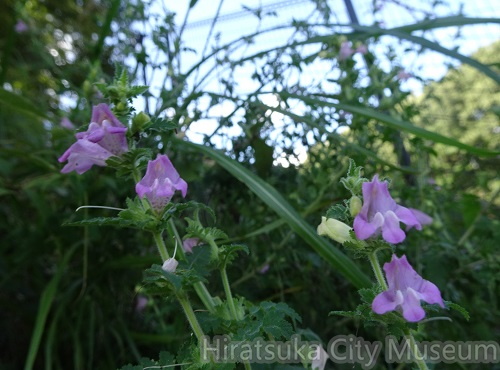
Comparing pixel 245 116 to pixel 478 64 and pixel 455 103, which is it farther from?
pixel 455 103

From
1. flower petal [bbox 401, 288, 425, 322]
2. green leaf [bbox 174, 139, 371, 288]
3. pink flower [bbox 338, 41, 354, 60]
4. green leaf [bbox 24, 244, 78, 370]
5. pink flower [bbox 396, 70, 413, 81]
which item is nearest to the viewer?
flower petal [bbox 401, 288, 425, 322]

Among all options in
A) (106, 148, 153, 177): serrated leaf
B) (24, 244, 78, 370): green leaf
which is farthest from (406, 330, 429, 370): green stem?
(24, 244, 78, 370): green leaf

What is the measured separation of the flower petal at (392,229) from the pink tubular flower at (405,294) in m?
0.03

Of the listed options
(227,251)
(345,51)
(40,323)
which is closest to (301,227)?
(227,251)

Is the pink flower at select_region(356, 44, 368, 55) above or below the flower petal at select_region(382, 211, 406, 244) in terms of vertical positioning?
above

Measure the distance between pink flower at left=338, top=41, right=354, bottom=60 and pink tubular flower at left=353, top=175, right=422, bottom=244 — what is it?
0.65m

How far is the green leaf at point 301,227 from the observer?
0.58 m

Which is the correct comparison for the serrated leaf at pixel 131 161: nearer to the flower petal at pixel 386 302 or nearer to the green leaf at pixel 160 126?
the green leaf at pixel 160 126

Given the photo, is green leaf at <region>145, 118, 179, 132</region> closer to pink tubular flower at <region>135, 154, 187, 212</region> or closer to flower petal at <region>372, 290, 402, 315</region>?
pink tubular flower at <region>135, 154, 187, 212</region>

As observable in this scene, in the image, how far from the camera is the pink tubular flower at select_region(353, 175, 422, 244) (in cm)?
38

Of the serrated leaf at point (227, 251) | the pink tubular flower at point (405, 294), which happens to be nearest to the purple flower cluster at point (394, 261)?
the pink tubular flower at point (405, 294)

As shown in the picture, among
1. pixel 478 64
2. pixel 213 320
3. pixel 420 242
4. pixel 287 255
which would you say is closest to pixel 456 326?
pixel 420 242

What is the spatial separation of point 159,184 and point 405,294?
22cm

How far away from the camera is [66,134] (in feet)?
2.91
